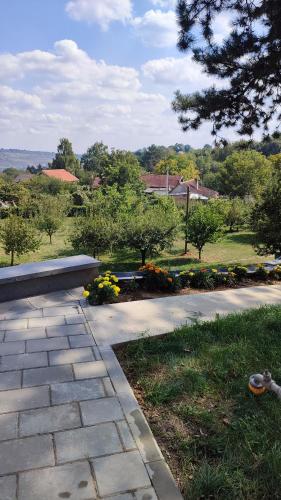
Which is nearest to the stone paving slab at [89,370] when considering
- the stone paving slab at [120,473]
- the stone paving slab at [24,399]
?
the stone paving slab at [24,399]

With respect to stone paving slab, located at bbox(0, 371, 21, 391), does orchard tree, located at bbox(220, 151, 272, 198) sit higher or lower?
higher

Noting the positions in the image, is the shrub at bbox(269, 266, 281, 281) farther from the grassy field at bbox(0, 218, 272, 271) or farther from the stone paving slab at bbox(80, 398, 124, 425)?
the grassy field at bbox(0, 218, 272, 271)

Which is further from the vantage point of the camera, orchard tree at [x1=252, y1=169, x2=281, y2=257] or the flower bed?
orchard tree at [x1=252, y1=169, x2=281, y2=257]

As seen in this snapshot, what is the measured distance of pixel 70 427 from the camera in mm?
2527

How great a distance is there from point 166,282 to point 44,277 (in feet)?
5.79

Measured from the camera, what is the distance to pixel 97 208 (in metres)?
14.7

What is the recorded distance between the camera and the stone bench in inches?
194

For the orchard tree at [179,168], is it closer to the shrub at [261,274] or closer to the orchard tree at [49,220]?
the orchard tree at [49,220]

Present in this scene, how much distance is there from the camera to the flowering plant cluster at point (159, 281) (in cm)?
566

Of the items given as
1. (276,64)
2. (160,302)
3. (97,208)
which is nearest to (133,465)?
(160,302)

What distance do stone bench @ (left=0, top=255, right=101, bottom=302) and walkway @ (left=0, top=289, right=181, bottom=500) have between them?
40.1 inches

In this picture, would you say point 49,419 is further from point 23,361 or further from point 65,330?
point 65,330

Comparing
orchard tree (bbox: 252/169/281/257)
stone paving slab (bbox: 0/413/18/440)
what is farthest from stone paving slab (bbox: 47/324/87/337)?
orchard tree (bbox: 252/169/281/257)

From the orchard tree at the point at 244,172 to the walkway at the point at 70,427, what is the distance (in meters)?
33.2
